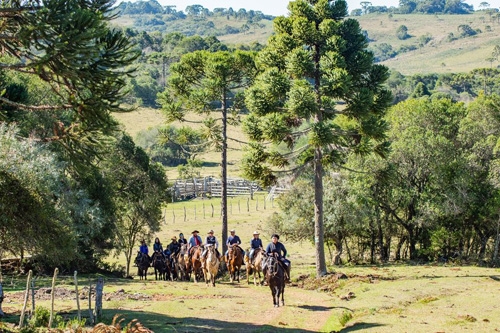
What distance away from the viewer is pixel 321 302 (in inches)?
884

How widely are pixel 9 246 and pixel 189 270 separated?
37.2ft

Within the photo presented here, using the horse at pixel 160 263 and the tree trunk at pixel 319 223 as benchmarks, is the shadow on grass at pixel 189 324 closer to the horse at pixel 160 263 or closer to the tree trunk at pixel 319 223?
the tree trunk at pixel 319 223

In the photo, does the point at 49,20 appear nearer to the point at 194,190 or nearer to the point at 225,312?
the point at 225,312

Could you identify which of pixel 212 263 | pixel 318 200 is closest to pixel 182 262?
pixel 212 263

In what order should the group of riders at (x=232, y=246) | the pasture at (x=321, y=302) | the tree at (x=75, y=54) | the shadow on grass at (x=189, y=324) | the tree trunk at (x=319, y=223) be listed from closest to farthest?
the tree at (x=75, y=54)
the shadow on grass at (x=189, y=324)
the pasture at (x=321, y=302)
the group of riders at (x=232, y=246)
the tree trunk at (x=319, y=223)

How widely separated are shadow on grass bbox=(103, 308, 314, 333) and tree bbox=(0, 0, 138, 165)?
5079 mm

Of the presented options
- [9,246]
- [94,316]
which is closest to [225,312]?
[94,316]

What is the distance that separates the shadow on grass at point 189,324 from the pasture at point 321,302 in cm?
3

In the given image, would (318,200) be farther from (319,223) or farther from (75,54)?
(75,54)

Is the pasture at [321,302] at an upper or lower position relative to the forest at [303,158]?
lower

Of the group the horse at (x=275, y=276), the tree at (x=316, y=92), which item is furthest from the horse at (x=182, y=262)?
the horse at (x=275, y=276)

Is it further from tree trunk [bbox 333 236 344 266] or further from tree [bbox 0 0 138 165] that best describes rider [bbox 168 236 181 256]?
tree [bbox 0 0 138 165]

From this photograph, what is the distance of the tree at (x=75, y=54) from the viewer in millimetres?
12500

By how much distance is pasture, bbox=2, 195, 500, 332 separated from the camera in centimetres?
1767
